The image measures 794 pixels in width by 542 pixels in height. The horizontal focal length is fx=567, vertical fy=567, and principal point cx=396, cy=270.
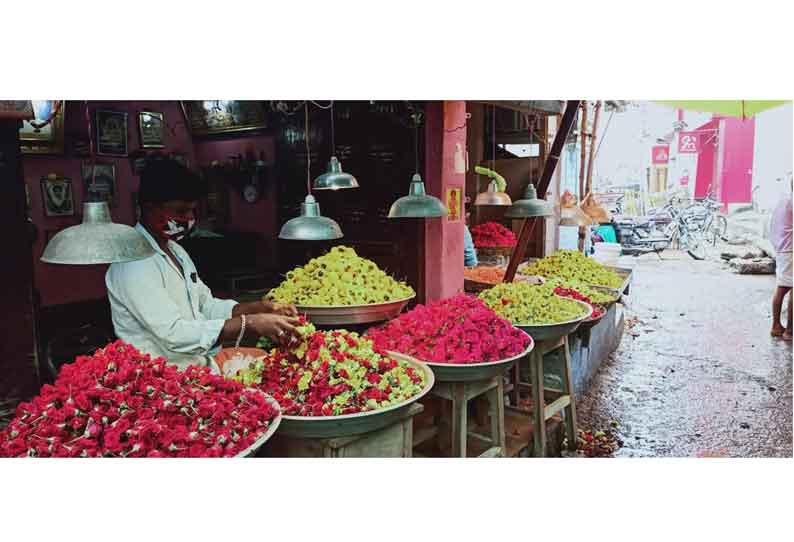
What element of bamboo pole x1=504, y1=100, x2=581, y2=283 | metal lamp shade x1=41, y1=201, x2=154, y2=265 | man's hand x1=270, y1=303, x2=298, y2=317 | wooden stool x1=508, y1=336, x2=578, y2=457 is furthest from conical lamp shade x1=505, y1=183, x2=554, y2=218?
metal lamp shade x1=41, y1=201, x2=154, y2=265

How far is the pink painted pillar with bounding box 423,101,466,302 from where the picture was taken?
4391 millimetres

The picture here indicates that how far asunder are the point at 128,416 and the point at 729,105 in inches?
109

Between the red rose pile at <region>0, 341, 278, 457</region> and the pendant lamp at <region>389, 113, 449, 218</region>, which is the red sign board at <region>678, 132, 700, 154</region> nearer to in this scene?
the pendant lamp at <region>389, 113, 449, 218</region>

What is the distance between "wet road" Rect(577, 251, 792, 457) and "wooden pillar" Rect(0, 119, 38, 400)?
3581 millimetres

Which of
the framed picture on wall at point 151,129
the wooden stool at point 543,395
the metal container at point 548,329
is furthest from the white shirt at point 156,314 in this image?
the framed picture on wall at point 151,129

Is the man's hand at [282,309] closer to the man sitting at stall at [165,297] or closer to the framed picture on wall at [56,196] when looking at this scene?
the man sitting at stall at [165,297]

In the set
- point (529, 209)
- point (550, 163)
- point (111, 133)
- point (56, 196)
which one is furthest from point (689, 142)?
point (56, 196)

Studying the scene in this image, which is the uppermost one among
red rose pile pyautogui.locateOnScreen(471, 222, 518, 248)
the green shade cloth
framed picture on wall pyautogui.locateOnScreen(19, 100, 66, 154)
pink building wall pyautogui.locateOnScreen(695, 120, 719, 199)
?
framed picture on wall pyautogui.locateOnScreen(19, 100, 66, 154)

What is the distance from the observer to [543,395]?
147 inches

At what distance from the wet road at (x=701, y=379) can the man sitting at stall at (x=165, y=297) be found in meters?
2.95

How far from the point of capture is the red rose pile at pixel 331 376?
2.15 m

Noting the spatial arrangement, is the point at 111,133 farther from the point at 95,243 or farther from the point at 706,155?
the point at 706,155
